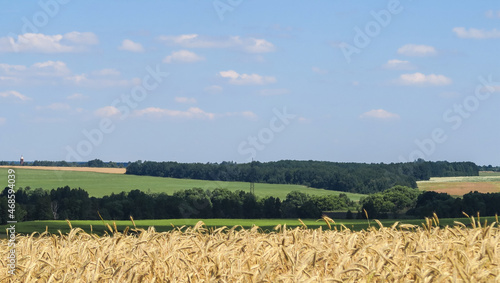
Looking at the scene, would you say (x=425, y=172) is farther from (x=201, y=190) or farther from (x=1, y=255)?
(x=1, y=255)

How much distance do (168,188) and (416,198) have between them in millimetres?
19726

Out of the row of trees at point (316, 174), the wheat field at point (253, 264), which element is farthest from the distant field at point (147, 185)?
the wheat field at point (253, 264)

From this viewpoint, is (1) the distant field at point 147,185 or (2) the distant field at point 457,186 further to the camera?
(1) the distant field at point 147,185

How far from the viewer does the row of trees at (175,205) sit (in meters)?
23.0

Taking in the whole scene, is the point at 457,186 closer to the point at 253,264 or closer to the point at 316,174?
the point at 316,174

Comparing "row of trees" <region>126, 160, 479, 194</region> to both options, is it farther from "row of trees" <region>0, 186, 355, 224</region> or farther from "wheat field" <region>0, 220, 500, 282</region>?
"wheat field" <region>0, 220, 500, 282</region>

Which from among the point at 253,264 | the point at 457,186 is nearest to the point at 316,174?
the point at 457,186

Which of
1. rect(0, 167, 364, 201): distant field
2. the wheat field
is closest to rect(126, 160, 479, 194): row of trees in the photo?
rect(0, 167, 364, 201): distant field

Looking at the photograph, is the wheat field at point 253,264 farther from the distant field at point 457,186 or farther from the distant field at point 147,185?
the distant field at point 457,186

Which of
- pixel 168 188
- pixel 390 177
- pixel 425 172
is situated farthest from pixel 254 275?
pixel 425 172

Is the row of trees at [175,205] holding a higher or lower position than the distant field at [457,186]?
lower

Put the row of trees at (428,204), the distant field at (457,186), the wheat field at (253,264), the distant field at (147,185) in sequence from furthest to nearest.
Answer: the distant field at (147,185) → the distant field at (457,186) → the row of trees at (428,204) → the wheat field at (253,264)

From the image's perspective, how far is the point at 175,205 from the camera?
24875 millimetres

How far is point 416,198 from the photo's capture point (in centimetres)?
2597
